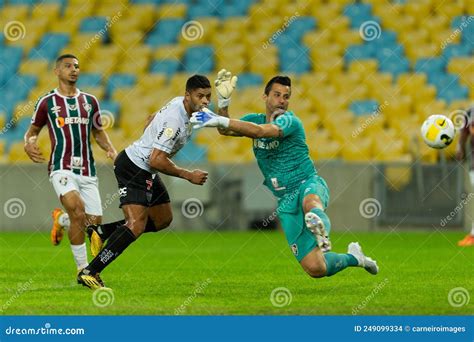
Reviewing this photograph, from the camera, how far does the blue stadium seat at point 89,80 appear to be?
2127 centimetres

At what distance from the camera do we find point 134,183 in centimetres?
932

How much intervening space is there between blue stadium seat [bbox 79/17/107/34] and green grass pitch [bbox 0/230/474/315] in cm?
737

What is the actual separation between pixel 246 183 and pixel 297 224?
977 centimetres

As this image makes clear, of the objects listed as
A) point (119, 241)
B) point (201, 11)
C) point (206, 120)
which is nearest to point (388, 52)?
point (201, 11)

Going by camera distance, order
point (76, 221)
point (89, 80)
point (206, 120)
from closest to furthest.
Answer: point (206, 120) < point (76, 221) < point (89, 80)

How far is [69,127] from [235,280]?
2328 millimetres

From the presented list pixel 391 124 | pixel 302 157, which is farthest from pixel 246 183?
pixel 302 157

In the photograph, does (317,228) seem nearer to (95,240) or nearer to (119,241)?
(119,241)

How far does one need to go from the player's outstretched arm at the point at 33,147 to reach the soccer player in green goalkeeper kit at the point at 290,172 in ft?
6.61

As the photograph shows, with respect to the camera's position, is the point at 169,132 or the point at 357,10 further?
the point at 357,10

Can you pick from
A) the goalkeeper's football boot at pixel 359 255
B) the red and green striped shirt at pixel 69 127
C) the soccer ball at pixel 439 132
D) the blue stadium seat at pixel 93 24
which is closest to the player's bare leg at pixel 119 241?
the red and green striped shirt at pixel 69 127

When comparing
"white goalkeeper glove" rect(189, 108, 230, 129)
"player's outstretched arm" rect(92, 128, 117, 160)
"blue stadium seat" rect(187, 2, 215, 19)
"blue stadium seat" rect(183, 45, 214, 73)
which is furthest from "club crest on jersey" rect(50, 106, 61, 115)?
"blue stadium seat" rect(187, 2, 215, 19)

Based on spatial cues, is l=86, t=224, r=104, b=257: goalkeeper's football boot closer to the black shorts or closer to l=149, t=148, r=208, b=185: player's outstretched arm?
the black shorts

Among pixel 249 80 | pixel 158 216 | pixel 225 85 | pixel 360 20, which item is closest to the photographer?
pixel 225 85
